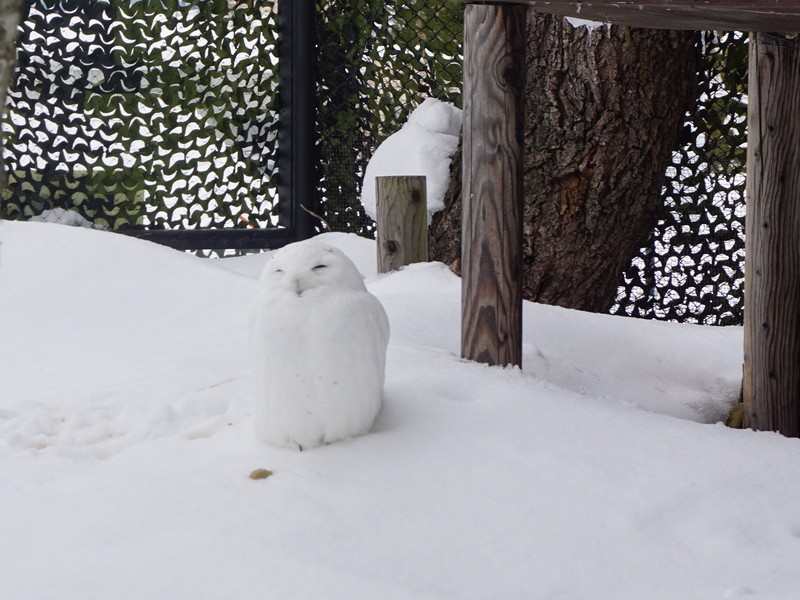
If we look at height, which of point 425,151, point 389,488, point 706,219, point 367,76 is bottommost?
point 389,488

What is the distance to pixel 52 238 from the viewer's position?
A: 365 cm

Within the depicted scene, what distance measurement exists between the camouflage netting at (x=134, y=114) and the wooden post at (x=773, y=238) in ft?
10.3

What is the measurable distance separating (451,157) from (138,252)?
5.55 feet

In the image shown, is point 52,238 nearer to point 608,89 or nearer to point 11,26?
point 608,89

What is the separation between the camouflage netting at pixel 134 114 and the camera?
187 inches

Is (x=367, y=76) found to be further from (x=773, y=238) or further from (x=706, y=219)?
(x=773, y=238)

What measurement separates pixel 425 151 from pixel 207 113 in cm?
147

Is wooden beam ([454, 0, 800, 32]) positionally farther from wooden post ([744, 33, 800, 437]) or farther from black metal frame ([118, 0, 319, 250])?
black metal frame ([118, 0, 319, 250])

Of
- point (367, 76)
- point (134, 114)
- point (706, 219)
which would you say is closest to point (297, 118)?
point (367, 76)

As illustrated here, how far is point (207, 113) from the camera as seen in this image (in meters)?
4.90

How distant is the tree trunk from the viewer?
3840 mm

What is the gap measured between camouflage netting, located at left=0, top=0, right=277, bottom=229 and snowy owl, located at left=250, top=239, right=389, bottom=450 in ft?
10.2

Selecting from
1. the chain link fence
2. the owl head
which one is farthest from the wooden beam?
the chain link fence

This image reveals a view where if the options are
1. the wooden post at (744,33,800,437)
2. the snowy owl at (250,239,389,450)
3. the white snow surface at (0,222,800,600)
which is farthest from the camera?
the wooden post at (744,33,800,437)
